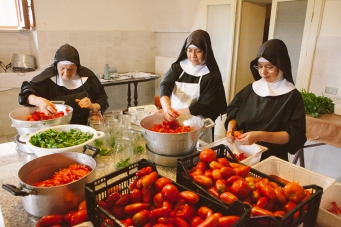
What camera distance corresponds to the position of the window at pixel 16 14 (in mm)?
3928

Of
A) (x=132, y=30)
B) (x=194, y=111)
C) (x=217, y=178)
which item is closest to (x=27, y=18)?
(x=132, y=30)

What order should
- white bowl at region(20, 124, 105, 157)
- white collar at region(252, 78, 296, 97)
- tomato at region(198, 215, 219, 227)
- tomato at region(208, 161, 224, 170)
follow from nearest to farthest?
tomato at region(198, 215, 219, 227) < tomato at region(208, 161, 224, 170) < white bowl at region(20, 124, 105, 157) < white collar at region(252, 78, 296, 97)

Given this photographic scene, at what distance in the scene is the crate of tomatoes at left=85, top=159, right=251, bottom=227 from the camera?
915mm

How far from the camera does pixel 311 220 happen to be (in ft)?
3.42

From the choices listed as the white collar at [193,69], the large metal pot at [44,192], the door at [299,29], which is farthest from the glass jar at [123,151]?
Result: the door at [299,29]

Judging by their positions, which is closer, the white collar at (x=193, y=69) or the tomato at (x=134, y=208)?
the tomato at (x=134, y=208)

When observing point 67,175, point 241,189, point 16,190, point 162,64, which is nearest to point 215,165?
point 241,189

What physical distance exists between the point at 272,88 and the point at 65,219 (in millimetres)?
1424

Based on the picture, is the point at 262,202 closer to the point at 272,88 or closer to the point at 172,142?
the point at 172,142

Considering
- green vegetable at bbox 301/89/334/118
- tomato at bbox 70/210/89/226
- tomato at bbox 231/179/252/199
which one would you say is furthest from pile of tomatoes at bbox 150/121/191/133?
green vegetable at bbox 301/89/334/118

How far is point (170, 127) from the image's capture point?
1.66 meters

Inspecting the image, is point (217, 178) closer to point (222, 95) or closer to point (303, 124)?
point (303, 124)

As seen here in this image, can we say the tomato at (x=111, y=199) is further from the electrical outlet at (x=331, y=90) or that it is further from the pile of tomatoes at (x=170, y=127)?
the electrical outlet at (x=331, y=90)

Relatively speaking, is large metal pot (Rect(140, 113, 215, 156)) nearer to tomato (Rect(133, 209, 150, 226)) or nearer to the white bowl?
the white bowl
